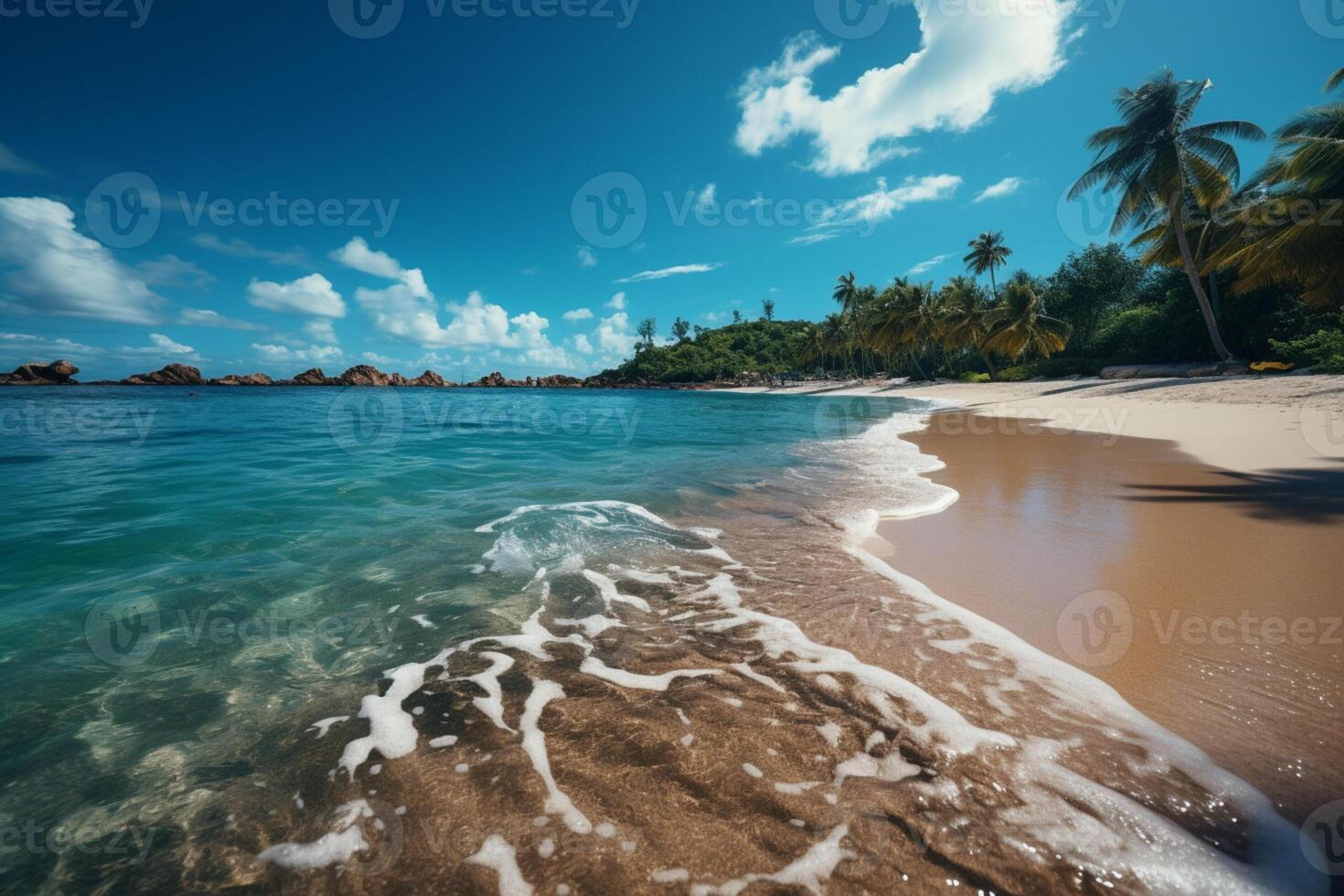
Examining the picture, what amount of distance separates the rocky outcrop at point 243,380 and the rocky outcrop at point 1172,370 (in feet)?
424

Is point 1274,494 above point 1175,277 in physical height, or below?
below

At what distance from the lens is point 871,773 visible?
7.47ft

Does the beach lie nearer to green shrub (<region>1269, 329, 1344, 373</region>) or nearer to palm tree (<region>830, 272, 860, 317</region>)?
green shrub (<region>1269, 329, 1344, 373</region>)

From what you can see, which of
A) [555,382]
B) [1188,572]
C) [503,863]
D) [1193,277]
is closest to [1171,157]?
[1193,277]

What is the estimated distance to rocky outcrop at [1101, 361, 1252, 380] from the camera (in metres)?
24.4

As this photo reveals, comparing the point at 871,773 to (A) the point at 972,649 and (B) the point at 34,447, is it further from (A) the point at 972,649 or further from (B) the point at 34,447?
(B) the point at 34,447

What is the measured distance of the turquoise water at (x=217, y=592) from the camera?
269 cm

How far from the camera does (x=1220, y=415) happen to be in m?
13.9

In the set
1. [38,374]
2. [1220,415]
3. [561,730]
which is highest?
[38,374]

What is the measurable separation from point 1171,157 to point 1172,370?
439 inches

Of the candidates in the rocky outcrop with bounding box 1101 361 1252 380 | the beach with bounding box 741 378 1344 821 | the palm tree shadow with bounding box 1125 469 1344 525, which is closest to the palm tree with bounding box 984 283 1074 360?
the rocky outcrop with bounding box 1101 361 1252 380

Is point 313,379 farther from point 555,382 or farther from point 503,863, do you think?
point 503,863

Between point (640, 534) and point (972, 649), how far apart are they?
394cm

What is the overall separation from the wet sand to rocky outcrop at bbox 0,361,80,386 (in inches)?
4646
